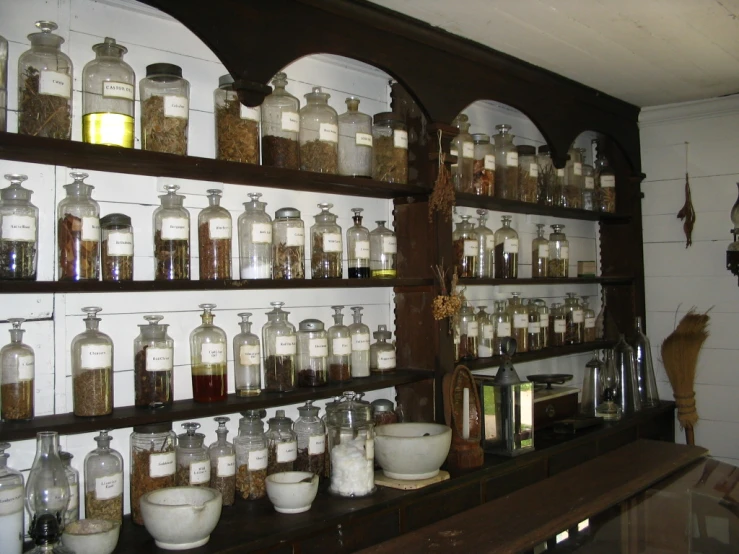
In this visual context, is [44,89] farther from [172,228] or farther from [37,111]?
[172,228]

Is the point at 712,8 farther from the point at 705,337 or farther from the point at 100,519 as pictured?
the point at 100,519

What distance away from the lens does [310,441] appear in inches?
91.6

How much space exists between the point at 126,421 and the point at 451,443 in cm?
125

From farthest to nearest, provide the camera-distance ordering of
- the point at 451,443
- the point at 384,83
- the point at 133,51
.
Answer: the point at 384,83 → the point at 451,443 → the point at 133,51

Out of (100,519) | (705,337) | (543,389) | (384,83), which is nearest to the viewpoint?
(100,519)

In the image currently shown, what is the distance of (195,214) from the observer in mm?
2312

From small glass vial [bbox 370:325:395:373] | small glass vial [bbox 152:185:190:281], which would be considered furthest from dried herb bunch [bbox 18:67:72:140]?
small glass vial [bbox 370:325:395:373]

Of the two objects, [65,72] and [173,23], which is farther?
[173,23]

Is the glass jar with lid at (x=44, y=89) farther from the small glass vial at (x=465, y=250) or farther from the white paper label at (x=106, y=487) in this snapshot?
the small glass vial at (x=465, y=250)

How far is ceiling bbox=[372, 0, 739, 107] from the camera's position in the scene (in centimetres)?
255

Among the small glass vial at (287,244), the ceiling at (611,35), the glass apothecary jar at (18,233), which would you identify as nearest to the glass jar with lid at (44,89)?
the glass apothecary jar at (18,233)

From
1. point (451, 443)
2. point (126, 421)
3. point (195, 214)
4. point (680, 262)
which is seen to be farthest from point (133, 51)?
point (680, 262)

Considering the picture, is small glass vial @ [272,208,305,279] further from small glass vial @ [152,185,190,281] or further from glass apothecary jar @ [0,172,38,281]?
glass apothecary jar @ [0,172,38,281]

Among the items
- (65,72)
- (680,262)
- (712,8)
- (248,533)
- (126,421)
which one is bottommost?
(248,533)
